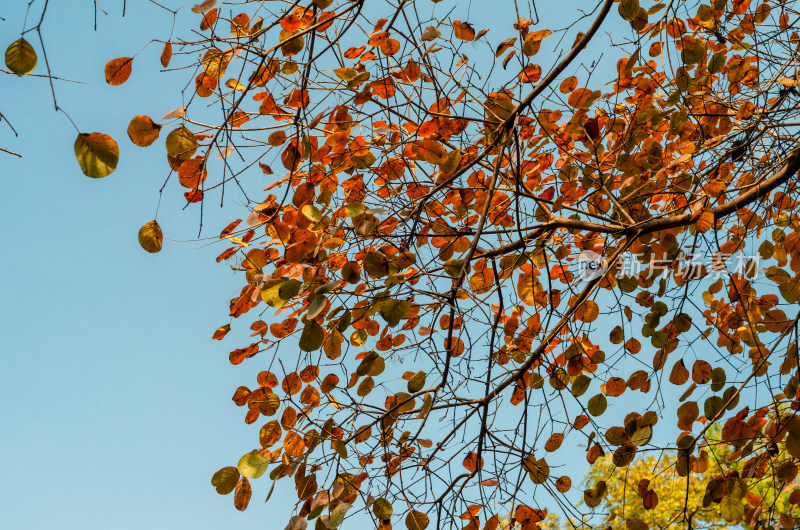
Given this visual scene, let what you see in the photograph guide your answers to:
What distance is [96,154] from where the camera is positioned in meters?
1.04

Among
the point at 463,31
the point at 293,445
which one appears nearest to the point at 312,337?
the point at 293,445

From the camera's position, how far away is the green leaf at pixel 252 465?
1.35 m

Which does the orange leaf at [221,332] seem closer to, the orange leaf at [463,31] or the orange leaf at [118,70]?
the orange leaf at [118,70]

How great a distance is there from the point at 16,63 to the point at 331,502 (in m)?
1.07

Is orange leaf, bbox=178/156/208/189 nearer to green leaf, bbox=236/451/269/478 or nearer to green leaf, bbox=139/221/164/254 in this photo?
green leaf, bbox=139/221/164/254

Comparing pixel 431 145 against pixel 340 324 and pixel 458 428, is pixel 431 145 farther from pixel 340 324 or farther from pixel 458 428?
pixel 458 428

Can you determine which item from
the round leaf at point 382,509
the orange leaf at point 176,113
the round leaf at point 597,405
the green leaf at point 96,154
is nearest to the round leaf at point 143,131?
the orange leaf at point 176,113

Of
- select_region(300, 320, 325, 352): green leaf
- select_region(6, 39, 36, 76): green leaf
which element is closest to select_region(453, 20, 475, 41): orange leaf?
select_region(300, 320, 325, 352): green leaf

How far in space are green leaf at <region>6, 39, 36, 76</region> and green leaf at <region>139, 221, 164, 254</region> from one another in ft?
1.17

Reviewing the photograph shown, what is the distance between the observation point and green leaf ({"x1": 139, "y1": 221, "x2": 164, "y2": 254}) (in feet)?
4.23

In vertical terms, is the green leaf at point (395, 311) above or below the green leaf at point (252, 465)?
above

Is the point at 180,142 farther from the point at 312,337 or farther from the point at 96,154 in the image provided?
the point at 312,337

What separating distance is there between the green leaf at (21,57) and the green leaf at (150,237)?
1.17 ft

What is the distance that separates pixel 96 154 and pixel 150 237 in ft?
0.94
